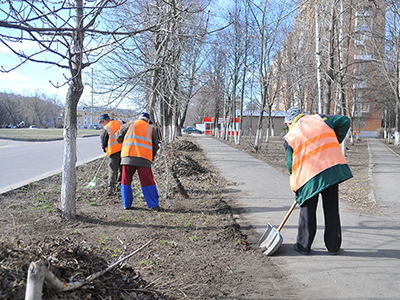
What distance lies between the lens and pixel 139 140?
5.99 metres

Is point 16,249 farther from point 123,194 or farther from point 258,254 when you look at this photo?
point 123,194

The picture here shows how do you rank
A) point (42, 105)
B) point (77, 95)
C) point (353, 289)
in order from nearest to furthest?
point (353, 289)
point (77, 95)
point (42, 105)

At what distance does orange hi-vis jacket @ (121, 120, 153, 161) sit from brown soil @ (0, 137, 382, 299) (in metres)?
1.02

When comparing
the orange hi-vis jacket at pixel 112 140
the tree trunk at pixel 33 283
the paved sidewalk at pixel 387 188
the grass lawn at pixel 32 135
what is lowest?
the paved sidewalk at pixel 387 188

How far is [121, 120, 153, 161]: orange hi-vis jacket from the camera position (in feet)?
19.5

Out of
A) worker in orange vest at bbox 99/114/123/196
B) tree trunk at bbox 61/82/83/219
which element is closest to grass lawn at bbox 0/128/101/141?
worker in orange vest at bbox 99/114/123/196

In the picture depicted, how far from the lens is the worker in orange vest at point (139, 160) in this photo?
590cm

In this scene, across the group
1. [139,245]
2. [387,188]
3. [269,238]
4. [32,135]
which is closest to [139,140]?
[139,245]

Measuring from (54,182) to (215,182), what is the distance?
4017mm

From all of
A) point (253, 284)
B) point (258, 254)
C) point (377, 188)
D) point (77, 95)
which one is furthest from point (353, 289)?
point (377, 188)

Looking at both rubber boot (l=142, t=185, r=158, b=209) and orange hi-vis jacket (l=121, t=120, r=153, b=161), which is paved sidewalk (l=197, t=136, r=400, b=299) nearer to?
rubber boot (l=142, t=185, r=158, b=209)

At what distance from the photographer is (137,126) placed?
237 inches

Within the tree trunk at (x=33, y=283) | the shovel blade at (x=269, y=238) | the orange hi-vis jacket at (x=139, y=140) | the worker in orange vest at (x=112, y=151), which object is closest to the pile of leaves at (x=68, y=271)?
the tree trunk at (x=33, y=283)

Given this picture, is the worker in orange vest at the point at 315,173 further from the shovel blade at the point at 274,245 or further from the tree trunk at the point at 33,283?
the tree trunk at the point at 33,283
